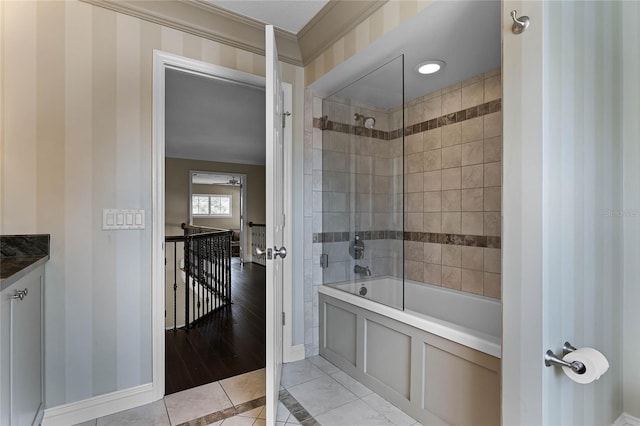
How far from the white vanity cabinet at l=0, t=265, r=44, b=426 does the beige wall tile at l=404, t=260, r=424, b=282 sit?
266cm

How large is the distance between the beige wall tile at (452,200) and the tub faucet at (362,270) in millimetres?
841

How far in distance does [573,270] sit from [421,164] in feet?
5.98

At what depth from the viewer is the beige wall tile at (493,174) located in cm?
229

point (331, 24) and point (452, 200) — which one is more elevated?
point (331, 24)

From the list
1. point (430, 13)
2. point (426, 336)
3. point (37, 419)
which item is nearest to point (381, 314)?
point (426, 336)

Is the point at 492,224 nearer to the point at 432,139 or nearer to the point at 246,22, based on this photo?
the point at 432,139

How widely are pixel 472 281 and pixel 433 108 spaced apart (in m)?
1.50

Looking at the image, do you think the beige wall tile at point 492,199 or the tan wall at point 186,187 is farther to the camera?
the tan wall at point 186,187

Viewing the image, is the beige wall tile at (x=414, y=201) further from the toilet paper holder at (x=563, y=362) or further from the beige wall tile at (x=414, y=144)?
the toilet paper holder at (x=563, y=362)

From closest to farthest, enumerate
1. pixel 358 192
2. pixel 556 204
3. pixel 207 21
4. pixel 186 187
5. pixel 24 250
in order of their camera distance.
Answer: pixel 556 204 < pixel 24 250 < pixel 207 21 < pixel 358 192 < pixel 186 187

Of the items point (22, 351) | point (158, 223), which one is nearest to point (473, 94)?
point (158, 223)

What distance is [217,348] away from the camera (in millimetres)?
2744

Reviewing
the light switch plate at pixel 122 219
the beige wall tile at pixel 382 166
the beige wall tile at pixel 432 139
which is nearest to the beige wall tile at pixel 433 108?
the beige wall tile at pixel 432 139

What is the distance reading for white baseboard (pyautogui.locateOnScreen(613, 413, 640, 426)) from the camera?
1.48 meters
